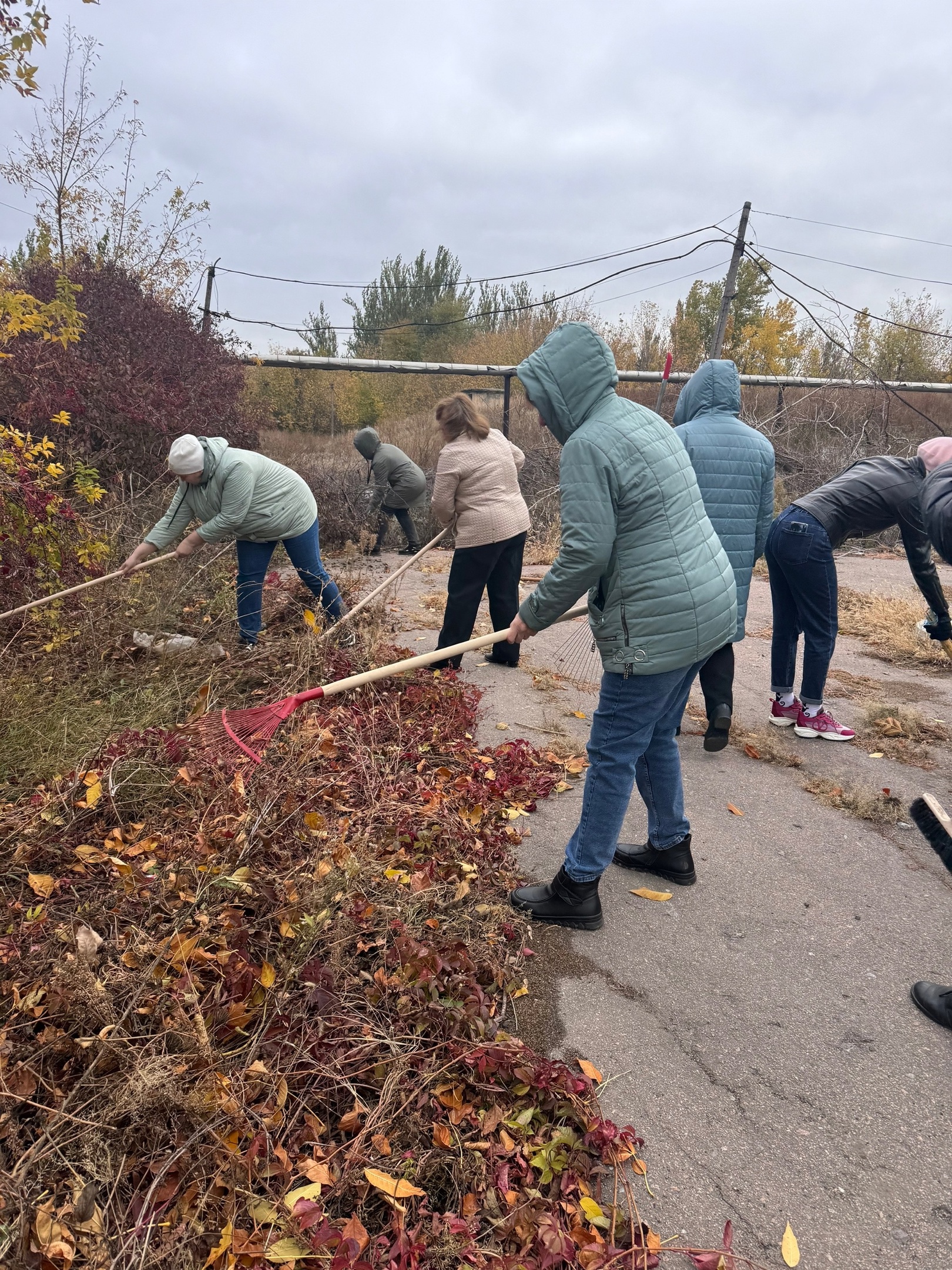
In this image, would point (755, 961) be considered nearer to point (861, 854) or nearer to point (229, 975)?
point (861, 854)

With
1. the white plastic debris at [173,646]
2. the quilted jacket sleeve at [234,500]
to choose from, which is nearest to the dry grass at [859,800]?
the white plastic debris at [173,646]

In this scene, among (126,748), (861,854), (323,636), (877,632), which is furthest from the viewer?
(877,632)

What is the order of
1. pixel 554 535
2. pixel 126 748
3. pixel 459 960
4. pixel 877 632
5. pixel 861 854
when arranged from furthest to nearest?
1. pixel 554 535
2. pixel 877 632
3. pixel 861 854
4. pixel 126 748
5. pixel 459 960

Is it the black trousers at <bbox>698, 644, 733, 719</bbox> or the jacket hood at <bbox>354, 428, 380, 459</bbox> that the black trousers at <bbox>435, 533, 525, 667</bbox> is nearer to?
the black trousers at <bbox>698, 644, 733, 719</bbox>

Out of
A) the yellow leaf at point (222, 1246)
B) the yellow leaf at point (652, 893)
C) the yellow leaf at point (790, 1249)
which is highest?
the yellow leaf at point (652, 893)

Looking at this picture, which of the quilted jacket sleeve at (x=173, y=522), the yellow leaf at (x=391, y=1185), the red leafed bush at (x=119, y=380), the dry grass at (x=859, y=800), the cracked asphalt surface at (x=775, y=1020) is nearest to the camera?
the yellow leaf at (x=391, y=1185)

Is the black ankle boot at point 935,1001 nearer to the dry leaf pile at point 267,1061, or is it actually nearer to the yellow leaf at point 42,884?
the dry leaf pile at point 267,1061

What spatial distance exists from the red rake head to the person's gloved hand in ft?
12.8

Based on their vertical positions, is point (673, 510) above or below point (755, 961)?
above

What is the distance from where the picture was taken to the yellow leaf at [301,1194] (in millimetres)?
1486

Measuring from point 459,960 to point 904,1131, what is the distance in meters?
1.25

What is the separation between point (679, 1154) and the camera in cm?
180

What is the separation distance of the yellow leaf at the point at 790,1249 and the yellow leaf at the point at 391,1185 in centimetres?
81

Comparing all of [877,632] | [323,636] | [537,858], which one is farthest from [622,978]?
[877,632]
